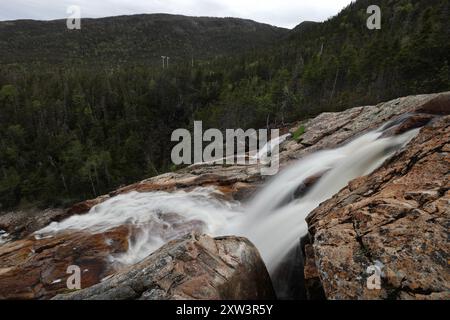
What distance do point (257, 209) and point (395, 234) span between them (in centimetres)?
893

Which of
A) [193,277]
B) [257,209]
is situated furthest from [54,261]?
[257,209]

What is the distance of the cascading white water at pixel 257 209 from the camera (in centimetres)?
1199

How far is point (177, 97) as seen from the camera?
7094cm

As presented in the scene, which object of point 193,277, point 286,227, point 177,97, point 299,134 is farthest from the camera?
point 177,97

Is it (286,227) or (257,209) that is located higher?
(286,227)

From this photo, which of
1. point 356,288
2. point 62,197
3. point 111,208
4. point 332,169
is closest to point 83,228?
point 111,208

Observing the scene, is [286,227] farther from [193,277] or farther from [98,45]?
[98,45]

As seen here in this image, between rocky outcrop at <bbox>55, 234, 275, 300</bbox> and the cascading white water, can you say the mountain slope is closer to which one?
the cascading white water

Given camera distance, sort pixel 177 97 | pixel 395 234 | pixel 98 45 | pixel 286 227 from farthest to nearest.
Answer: pixel 98 45 → pixel 177 97 → pixel 286 227 → pixel 395 234

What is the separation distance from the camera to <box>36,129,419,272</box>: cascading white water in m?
12.0

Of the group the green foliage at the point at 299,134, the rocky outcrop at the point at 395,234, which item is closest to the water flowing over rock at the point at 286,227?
the rocky outcrop at the point at 395,234

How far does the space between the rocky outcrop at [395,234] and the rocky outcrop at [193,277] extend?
148cm

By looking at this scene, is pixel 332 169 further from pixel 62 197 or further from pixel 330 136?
pixel 62 197

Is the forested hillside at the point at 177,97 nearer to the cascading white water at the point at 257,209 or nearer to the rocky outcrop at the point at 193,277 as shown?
the cascading white water at the point at 257,209
